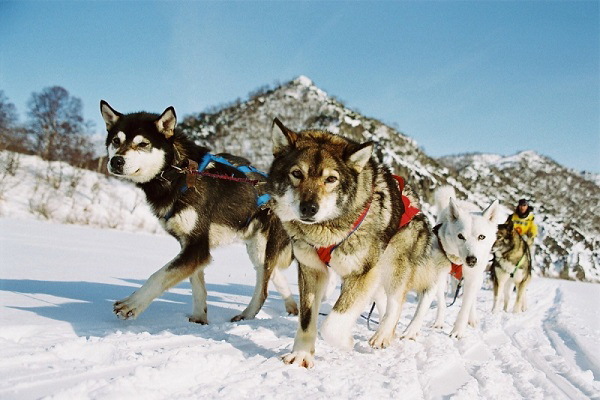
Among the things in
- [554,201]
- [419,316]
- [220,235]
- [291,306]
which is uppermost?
[554,201]

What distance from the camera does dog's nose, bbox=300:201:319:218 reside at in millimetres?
2924

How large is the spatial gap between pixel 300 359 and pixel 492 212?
340 centimetres

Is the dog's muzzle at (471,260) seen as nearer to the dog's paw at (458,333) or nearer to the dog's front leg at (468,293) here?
the dog's front leg at (468,293)

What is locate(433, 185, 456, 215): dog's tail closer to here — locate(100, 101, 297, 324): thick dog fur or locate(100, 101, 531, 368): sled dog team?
locate(100, 101, 531, 368): sled dog team

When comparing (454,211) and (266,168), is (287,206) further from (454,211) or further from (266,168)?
(266,168)

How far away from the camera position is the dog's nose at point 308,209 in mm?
→ 2924

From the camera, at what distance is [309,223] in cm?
313

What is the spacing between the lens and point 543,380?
3135mm

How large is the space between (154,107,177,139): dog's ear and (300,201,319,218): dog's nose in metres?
2.29

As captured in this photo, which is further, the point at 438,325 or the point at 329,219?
the point at 438,325

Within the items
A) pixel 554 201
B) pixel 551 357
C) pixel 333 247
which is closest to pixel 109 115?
pixel 333 247

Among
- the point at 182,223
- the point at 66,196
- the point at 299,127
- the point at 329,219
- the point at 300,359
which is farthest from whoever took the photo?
the point at 299,127

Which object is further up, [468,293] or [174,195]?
[174,195]

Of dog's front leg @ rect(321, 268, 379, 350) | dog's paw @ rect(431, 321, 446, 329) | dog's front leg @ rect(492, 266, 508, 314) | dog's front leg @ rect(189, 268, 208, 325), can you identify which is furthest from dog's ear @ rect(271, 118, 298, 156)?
dog's front leg @ rect(492, 266, 508, 314)
